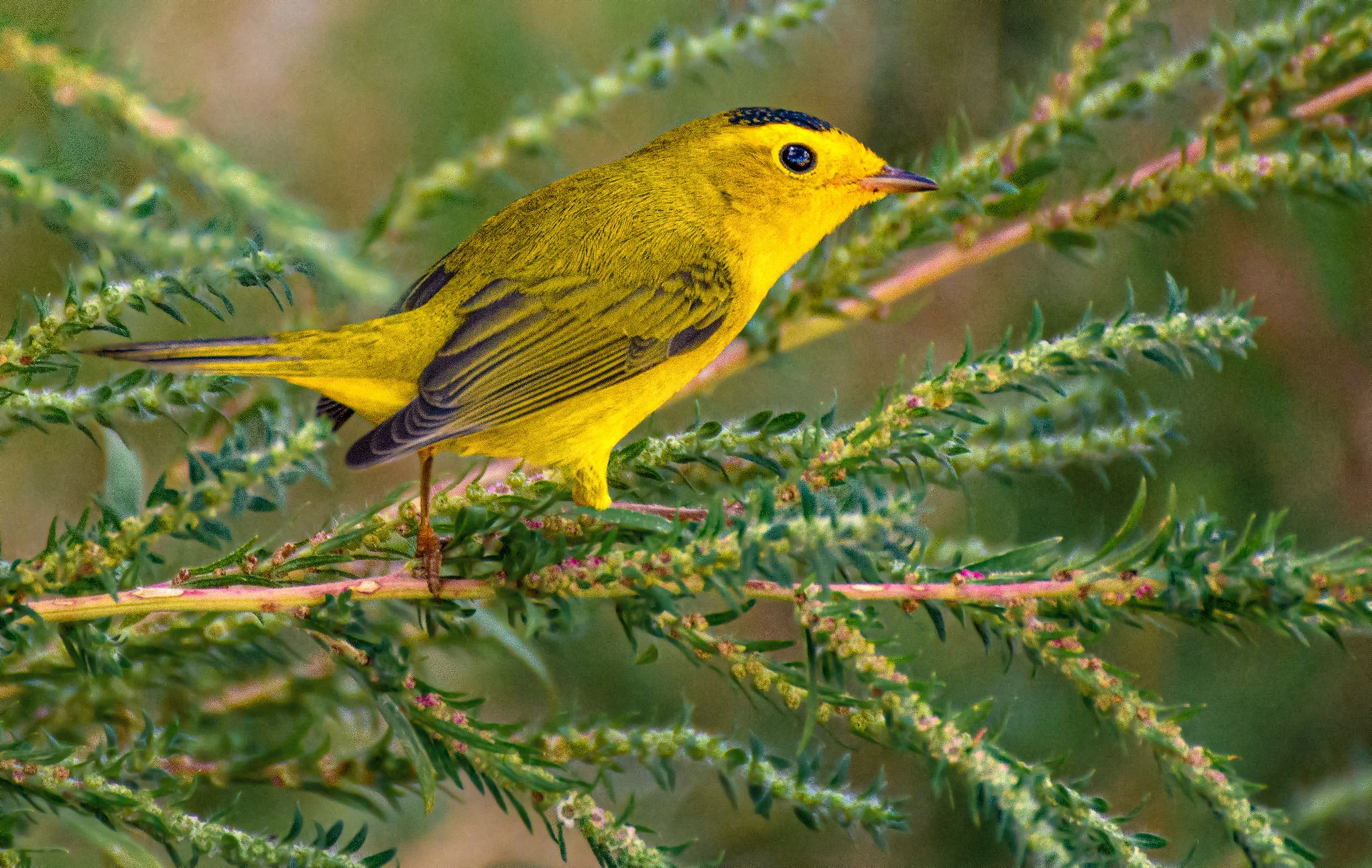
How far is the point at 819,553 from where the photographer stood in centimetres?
60

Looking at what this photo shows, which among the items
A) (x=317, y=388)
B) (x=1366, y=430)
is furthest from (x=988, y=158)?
(x=1366, y=430)

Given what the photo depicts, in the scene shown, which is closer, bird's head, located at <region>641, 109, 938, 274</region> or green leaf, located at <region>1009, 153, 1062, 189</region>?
green leaf, located at <region>1009, 153, 1062, 189</region>

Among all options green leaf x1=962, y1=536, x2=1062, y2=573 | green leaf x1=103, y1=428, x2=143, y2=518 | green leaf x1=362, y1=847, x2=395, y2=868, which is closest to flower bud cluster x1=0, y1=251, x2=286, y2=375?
green leaf x1=103, y1=428, x2=143, y2=518

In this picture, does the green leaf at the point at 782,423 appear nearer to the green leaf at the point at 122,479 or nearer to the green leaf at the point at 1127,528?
the green leaf at the point at 1127,528

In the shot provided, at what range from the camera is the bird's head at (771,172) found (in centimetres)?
165

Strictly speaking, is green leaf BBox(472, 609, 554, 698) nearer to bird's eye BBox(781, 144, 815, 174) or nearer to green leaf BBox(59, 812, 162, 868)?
green leaf BBox(59, 812, 162, 868)

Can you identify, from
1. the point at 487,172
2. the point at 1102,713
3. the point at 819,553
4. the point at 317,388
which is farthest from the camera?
the point at 317,388

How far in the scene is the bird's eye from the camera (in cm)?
167

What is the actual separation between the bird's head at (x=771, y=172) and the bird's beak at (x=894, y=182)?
0.07 metres

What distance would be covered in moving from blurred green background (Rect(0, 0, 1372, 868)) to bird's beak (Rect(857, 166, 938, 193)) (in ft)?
0.41

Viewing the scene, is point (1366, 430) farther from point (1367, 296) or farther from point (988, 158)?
point (988, 158)

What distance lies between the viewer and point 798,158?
66.1 inches

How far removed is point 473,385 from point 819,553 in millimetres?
858

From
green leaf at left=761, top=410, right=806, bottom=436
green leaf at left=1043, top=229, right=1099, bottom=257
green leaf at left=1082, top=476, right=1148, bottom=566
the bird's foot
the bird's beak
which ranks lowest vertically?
the bird's foot
